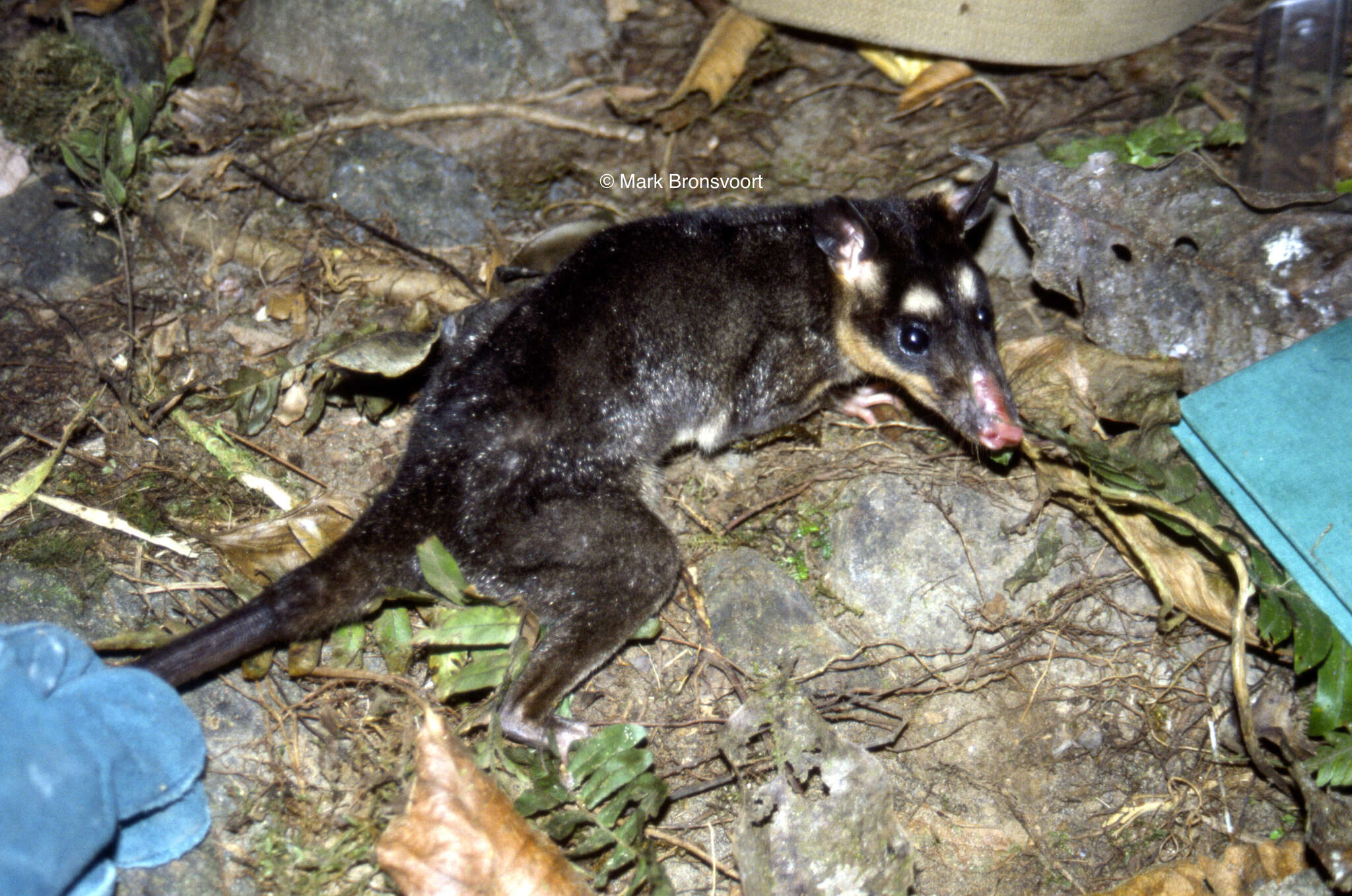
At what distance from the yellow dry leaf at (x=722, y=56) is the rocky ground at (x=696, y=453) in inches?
4.6

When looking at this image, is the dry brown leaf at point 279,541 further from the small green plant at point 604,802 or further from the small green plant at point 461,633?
the small green plant at point 604,802

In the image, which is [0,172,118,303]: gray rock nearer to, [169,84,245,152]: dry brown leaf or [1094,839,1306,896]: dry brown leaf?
[169,84,245,152]: dry brown leaf

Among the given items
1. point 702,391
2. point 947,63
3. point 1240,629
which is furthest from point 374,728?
point 947,63

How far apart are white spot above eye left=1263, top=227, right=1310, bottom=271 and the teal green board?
1.14 ft

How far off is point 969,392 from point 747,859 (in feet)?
6.72

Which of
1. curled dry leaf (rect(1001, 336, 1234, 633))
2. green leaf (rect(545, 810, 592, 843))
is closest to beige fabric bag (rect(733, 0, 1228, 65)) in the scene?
curled dry leaf (rect(1001, 336, 1234, 633))

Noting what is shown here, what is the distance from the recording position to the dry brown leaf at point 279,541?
3697mm

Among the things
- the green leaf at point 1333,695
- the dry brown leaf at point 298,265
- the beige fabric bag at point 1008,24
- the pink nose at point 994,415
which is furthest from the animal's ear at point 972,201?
the dry brown leaf at point 298,265

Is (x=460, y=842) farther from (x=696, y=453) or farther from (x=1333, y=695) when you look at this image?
(x=1333, y=695)

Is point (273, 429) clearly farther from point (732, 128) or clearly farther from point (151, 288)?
point (732, 128)

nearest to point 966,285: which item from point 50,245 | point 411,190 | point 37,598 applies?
point 411,190

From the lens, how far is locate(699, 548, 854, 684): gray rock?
378 cm

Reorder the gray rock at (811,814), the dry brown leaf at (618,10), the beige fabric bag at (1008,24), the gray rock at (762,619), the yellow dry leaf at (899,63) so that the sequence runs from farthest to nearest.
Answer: the dry brown leaf at (618,10), the yellow dry leaf at (899,63), the beige fabric bag at (1008,24), the gray rock at (762,619), the gray rock at (811,814)

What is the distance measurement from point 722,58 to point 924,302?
7.52 ft
